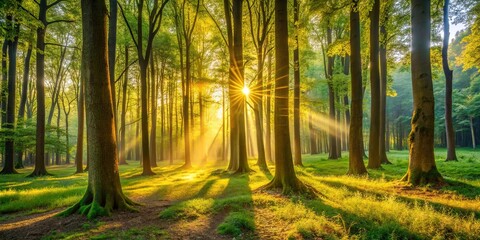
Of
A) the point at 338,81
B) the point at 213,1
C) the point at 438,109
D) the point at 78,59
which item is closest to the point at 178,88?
the point at 78,59

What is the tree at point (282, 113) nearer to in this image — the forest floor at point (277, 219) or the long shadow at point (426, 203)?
the forest floor at point (277, 219)

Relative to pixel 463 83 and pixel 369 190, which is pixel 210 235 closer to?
pixel 369 190

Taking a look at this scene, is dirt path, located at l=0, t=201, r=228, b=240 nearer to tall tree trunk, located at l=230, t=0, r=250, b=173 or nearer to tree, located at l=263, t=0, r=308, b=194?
tree, located at l=263, t=0, r=308, b=194

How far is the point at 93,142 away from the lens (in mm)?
6148

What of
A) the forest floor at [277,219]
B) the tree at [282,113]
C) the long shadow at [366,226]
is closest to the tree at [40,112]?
the forest floor at [277,219]

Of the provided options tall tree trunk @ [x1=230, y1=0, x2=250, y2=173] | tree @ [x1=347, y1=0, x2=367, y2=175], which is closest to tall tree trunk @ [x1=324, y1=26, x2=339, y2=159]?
tree @ [x1=347, y1=0, x2=367, y2=175]

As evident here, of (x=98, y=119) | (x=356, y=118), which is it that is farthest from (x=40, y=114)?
(x=356, y=118)

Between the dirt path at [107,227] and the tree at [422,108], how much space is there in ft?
22.9

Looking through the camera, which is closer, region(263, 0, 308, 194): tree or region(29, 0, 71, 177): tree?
region(263, 0, 308, 194): tree

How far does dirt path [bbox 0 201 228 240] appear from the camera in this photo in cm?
459

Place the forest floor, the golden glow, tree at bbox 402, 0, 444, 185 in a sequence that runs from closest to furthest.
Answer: the forest floor, tree at bbox 402, 0, 444, 185, the golden glow

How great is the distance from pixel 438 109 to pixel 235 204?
52675 mm

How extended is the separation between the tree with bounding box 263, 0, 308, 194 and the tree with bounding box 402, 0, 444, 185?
13.9 ft

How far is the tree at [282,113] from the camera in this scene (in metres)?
7.96
